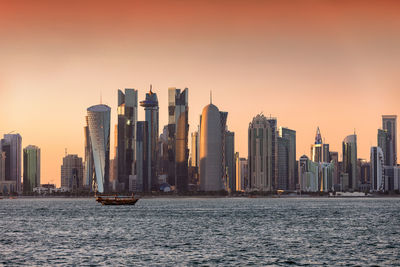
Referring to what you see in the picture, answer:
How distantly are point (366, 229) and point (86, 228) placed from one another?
62768mm

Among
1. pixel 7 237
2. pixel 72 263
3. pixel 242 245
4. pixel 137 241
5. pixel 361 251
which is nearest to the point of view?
pixel 72 263

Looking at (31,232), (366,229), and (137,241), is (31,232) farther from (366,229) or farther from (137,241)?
(366,229)

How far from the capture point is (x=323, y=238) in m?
125

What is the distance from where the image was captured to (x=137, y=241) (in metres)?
120

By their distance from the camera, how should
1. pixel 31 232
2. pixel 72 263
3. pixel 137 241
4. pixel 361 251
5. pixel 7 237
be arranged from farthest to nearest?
pixel 31 232 < pixel 7 237 < pixel 137 241 < pixel 361 251 < pixel 72 263

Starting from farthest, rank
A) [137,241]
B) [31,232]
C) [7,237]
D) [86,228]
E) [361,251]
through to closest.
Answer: [86,228] → [31,232] → [7,237] → [137,241] → [361,251]

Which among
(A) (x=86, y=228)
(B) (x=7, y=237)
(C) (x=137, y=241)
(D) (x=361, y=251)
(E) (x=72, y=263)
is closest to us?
(E) (x=72, y=263)

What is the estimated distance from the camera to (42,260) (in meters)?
92.9

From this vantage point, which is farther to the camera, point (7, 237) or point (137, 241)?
point (7, 237)

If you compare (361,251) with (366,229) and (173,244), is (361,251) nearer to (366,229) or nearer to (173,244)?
(173,244)

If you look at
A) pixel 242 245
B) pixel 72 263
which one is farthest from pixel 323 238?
pixel 72 263

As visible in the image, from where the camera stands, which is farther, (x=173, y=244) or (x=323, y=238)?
(x=323, y=238)

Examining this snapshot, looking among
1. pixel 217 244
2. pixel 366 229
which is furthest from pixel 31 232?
pixel 366 229

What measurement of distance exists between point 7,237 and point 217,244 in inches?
1713
